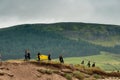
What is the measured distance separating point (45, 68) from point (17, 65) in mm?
8230

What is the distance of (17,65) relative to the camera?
7006 cm

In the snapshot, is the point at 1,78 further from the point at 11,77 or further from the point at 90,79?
the point at 90,79

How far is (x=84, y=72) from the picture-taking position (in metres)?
83.4

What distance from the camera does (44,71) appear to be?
71.9 m

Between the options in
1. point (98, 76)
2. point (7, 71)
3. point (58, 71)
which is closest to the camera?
point (7, 71)

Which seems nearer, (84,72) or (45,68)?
(45,68)

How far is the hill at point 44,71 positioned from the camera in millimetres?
65662

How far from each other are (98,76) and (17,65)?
798 inches

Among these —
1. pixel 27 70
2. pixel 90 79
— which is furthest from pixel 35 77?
pixel 90 79

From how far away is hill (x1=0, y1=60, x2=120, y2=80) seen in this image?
65.7 metres

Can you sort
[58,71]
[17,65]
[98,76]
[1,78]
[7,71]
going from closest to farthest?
[1,78], [7,71], [17,65], [58,71], [98,76]

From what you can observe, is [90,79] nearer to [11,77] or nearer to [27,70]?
[27,70]

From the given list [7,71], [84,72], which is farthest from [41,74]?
[84,72]

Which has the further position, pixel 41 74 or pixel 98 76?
pixel 98 76
